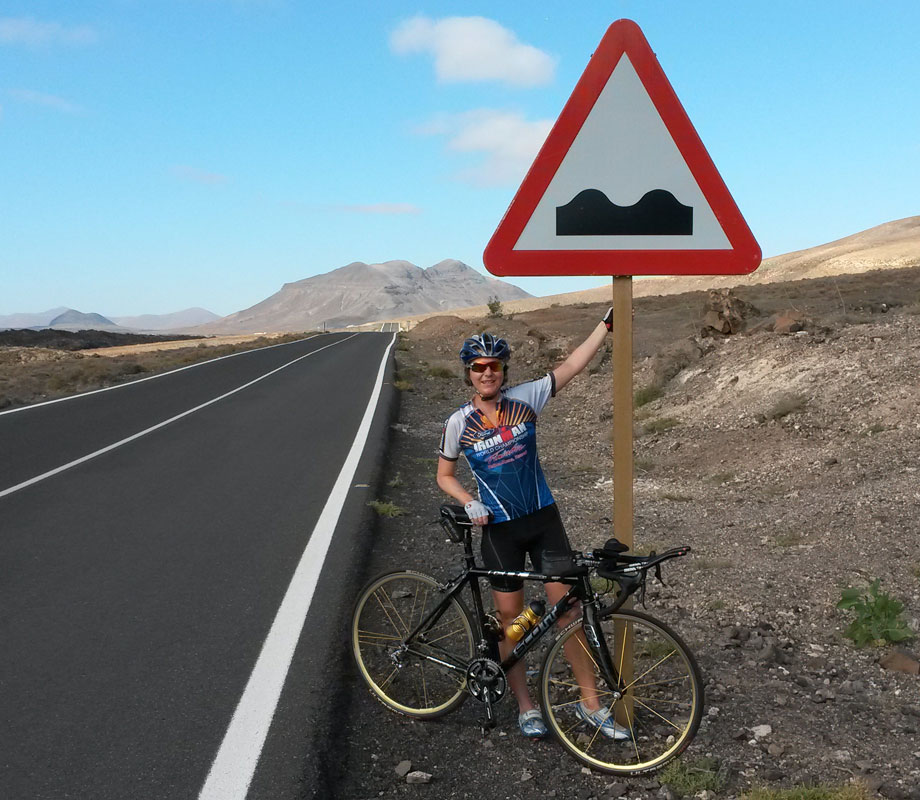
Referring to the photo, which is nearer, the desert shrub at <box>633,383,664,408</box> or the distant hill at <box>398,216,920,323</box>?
the desert shrub at <box>633,383,664,408</box>

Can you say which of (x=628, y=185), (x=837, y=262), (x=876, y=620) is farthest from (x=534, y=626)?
(x=837, y=262)

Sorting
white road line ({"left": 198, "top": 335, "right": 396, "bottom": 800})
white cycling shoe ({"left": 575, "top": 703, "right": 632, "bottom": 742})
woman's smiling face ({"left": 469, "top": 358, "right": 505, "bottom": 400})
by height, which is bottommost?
white cycling shoe ({"left": 575, "top": 703, "right": 632, "bottom": 742})

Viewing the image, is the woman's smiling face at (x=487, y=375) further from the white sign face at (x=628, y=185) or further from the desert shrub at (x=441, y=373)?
the desert shrub at (x=441, y=373)

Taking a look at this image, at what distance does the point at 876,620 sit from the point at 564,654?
1.96 m

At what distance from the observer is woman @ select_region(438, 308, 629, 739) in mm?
3764

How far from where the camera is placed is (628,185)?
3369 mm

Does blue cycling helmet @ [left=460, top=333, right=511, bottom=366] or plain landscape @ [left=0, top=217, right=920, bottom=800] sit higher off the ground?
blue cycling helmet @ [left=460, top=333, right=511, bottom=366]

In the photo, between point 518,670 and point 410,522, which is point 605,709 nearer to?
point 518,670

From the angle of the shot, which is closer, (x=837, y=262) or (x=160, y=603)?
(x=160, y=603)

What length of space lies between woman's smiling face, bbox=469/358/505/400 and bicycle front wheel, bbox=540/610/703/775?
106 centimetres

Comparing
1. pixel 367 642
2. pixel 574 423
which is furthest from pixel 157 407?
pixel 367 642

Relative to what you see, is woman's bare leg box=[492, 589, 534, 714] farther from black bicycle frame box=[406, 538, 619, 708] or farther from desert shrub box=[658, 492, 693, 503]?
desert shrub box=[658, 492, 693, 503]

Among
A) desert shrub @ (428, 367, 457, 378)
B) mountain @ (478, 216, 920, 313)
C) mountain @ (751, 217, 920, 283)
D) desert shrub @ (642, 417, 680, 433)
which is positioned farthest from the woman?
mountain @ (751, 217, 920, 283)

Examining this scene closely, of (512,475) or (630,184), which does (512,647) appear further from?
(630,184)
